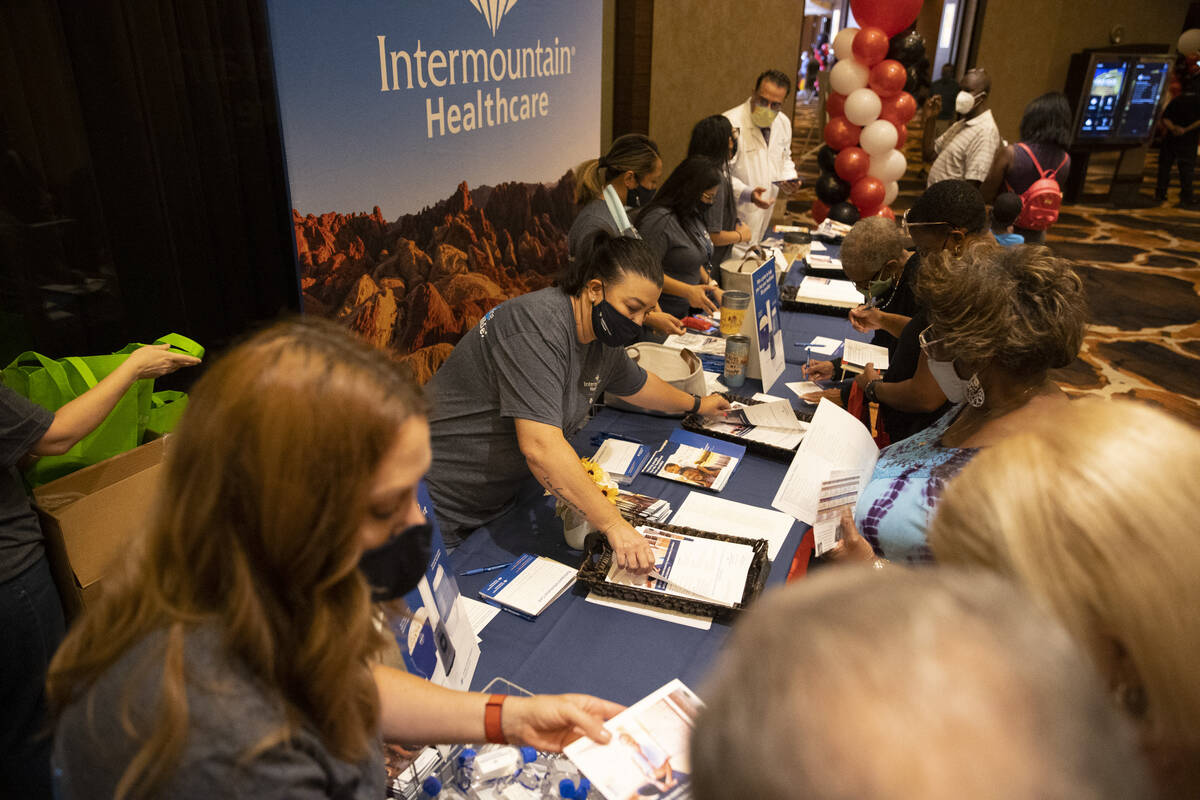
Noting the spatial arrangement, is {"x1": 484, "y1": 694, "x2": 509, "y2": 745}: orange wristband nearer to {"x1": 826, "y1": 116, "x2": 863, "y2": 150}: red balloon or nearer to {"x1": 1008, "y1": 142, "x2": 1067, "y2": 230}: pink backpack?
{"x1": 1008, "y1": 142, "x2": 1067, "y2": 230}: pink backpack

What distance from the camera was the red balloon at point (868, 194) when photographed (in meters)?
6.58

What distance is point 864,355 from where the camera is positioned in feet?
10.0

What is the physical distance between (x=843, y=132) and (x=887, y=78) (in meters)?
0.56

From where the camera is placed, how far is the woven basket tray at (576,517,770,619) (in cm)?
165

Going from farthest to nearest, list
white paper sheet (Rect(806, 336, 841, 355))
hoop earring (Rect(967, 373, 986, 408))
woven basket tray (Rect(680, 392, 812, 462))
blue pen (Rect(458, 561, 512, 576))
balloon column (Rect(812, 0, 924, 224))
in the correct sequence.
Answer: balloon column (Rect(812, 0, 924, 224)) < white paper sheet (Rect(806, 336, 841, 355)) < woven basket tray (Rect(680, 392, 812, 462)) < blue pen (Rect(458, 561, 512, 576)) < hoop earring (Rect(967, 373, 986, 408))

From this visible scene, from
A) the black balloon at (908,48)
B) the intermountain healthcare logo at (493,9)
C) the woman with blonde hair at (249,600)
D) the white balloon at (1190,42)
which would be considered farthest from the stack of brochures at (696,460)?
the white balloon at (1190,42)

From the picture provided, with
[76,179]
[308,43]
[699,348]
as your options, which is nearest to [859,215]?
[699,348]

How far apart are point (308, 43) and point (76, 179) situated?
823 millimetres

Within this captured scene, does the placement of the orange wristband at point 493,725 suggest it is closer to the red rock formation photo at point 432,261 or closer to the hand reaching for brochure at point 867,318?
the red rock formation photo at point 432,261

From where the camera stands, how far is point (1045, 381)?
1.57m

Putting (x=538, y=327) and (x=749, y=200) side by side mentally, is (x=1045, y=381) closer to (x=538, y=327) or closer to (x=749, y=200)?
(x=538, y=327)

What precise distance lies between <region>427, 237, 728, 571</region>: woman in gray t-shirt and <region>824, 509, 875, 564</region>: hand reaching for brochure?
620mm

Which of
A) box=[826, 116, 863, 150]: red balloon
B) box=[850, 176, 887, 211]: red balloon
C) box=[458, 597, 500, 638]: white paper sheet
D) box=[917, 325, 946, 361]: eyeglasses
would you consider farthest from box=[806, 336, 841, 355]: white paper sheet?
box=[826, 116, 863, 150]: red balloon

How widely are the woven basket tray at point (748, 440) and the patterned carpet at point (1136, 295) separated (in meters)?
3.32
